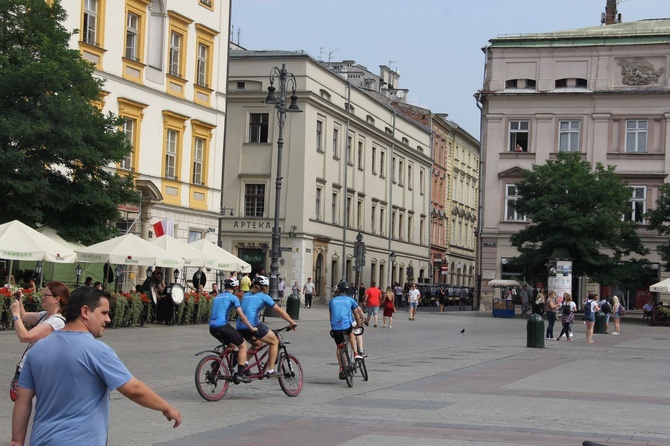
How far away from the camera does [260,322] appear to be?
1625cm

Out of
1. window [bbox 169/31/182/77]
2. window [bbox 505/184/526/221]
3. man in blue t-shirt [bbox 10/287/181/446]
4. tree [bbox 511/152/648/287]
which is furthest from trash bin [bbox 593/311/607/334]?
man in blue t-shirt [bbox 10/287/181/446]

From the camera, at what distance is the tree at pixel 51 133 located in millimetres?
30188

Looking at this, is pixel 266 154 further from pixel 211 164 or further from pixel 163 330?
pixel 163 330

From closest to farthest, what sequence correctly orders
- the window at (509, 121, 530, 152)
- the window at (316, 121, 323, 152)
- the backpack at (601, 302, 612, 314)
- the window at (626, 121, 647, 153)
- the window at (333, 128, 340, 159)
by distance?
the backpack at (601, 302, 612, 314) < the window at (626, 121, 647, 153) < the window at (509, 121, 530, 152) < the window at (316, 121, 323, 152) < the window at (333, 128, 340, 159)

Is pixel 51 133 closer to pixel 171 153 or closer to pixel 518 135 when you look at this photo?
pixel 171 153

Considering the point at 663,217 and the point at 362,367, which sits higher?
the point at 663,217

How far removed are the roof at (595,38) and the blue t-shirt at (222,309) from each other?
2042 inches

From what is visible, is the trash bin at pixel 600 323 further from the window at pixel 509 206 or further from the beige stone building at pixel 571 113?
the window at pixel 509 206

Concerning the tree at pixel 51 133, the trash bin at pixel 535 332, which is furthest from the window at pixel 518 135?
the tree at pixel 51 133

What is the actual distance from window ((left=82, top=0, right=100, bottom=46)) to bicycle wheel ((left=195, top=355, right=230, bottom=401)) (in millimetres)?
27132

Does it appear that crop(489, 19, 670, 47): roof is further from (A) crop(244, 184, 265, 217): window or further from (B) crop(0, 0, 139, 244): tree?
(B) crop(0, 0, 139, 244): tree

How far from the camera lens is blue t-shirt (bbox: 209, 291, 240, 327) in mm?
15648

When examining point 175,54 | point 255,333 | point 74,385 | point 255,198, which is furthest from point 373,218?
point 74,385

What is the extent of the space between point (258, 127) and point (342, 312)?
48.0 meters
